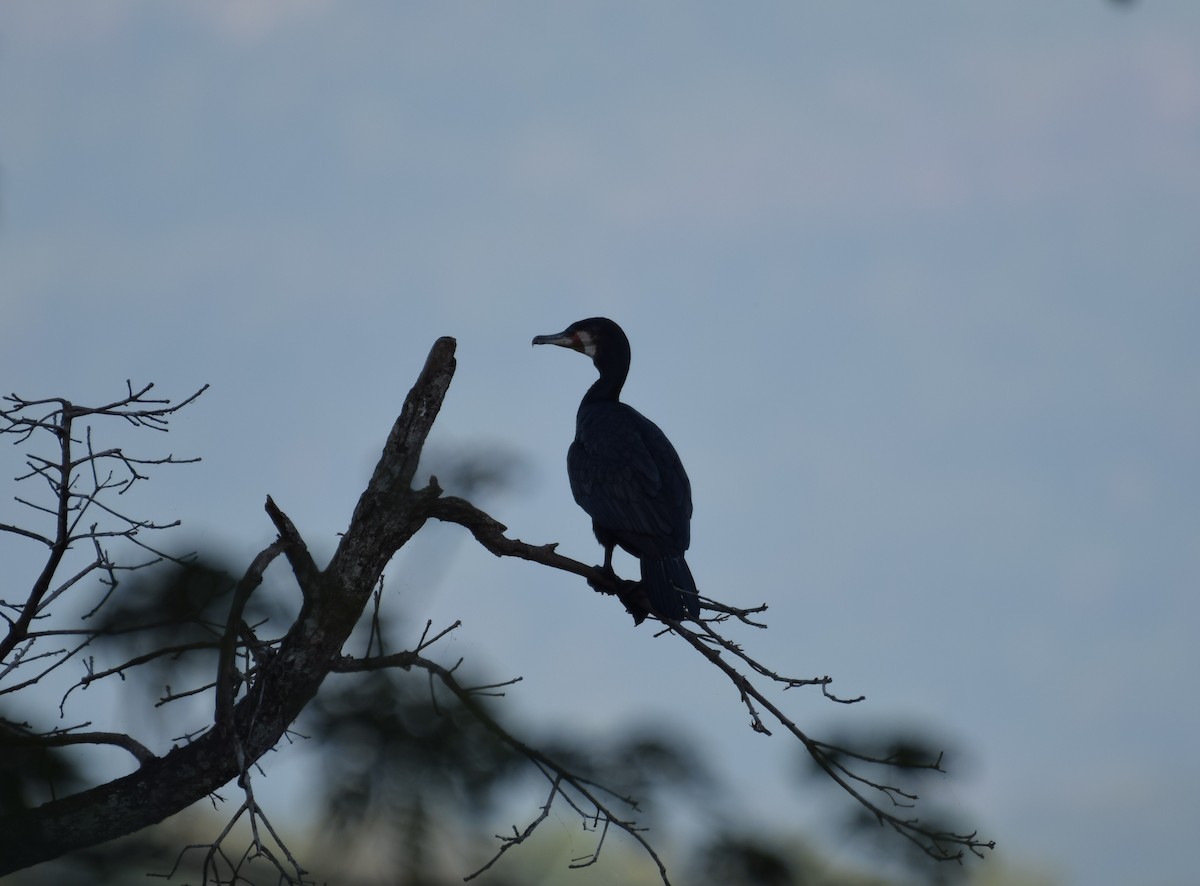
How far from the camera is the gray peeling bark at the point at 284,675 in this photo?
1.22 meters

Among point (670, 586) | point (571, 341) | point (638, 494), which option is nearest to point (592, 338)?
point (571, 341)

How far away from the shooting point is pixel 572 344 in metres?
7.20

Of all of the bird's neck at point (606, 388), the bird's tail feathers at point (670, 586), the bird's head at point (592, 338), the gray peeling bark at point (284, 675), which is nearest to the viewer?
the gray peeling bark at point (284, 675)

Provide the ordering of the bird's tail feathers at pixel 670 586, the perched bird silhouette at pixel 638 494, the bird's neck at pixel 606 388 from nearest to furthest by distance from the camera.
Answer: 1. the bird's tail feathers at pixel 670 586
2. the perched bird silhouette at pixel 638 494
3. the bird's neck at pixel 606 388

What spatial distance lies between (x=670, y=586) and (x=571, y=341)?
2456 mm

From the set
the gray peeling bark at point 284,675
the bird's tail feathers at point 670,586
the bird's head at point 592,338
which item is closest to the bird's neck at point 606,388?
the bird's head at point 592,338

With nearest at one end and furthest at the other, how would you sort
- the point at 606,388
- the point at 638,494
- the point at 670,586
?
the point at 670,586, the point at 638,494, the point at 606,388

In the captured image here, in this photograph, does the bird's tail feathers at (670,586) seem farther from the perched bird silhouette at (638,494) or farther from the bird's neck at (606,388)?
the bird's neck at (606,388)

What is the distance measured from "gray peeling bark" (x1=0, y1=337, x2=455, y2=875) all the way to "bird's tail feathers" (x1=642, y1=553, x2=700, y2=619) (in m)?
1.44

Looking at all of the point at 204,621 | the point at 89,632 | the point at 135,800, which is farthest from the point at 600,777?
the point at 135,800

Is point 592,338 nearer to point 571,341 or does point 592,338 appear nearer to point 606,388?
point 571,341

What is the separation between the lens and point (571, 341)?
23.6 ft

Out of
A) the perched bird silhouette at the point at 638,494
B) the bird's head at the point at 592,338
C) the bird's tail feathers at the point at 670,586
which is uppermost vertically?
the bird's head at the point at 592,338

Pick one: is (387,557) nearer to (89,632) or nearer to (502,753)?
(89,632)
